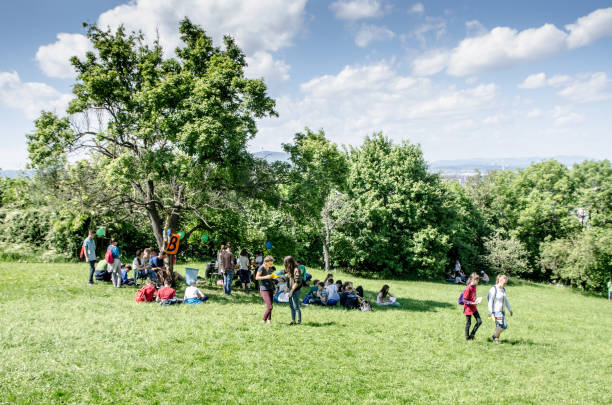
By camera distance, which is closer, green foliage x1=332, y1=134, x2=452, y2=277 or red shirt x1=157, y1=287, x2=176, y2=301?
red shirt x1=157, y1=287, x2=176, y2=301

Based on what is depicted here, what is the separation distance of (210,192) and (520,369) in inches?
479

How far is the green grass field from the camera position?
A: 661cm

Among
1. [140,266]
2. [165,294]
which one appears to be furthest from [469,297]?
[140,266]

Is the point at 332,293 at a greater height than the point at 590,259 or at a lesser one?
greater

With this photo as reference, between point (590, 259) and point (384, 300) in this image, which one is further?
point (590, 259)

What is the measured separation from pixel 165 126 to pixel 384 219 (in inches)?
986

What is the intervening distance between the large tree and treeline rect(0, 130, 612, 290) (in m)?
1.14

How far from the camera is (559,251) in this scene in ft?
117

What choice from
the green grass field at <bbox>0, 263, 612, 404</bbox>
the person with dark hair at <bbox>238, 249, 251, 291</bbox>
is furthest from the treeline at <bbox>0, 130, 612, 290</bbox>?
the green grass field at <bbox>0, 263, 612, 404</bbox>

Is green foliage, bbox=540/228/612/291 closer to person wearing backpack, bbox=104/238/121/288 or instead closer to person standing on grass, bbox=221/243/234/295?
person standing on grass, bbox=221/243/234/295

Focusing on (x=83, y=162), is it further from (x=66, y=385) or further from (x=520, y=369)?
(x=520, y=369)

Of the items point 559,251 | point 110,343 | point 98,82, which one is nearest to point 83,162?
point 98,82

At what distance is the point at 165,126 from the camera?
1305 centimetres

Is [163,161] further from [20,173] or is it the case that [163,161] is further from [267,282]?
[20,173]
